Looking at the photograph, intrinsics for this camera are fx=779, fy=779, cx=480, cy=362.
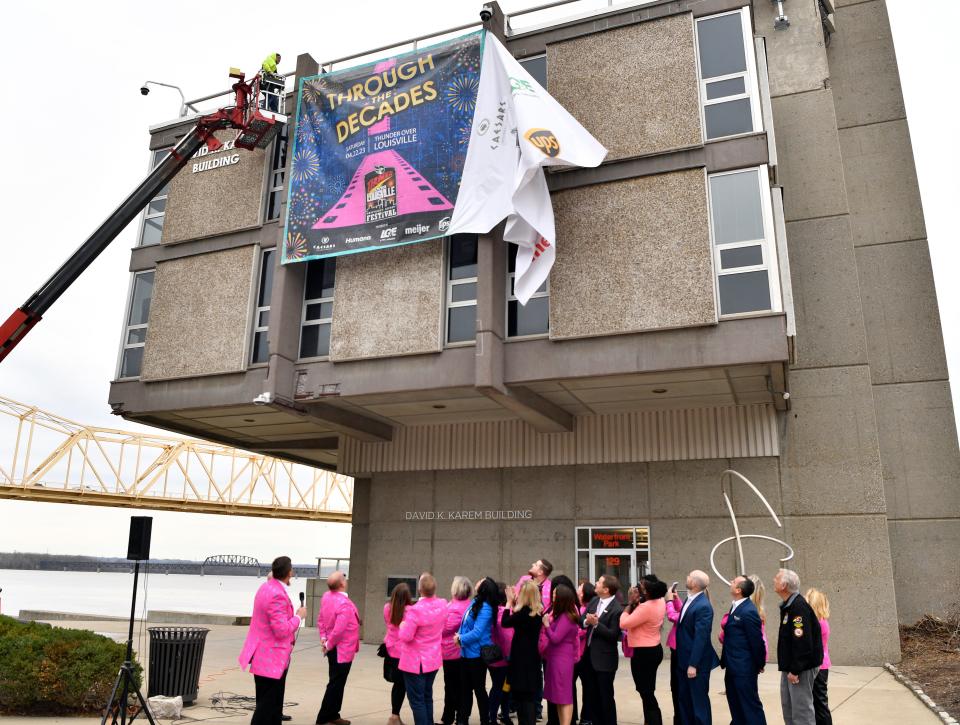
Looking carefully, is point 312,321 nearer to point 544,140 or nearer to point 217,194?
point 217,194

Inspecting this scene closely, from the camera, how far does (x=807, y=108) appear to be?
769 inches

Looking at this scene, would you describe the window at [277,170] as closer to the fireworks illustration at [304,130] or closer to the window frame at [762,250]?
the fireworks illustration at [304,130]

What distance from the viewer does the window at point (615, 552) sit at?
58.6ft

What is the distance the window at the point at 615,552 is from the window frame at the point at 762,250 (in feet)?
20.1

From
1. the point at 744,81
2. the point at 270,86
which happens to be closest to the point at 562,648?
the point at 744,81

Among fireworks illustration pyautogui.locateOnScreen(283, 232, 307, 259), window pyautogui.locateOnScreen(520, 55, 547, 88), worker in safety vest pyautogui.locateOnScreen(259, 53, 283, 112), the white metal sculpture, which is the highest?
worker in safety vest pyautogui.locateOnScreen(259, 53, 283, 112)

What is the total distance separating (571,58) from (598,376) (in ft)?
23.3

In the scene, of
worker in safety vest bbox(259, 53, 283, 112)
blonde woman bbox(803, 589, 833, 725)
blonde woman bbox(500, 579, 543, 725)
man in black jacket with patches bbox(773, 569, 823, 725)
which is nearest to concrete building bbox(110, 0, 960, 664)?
worker in safety vest bbox(259, 53, 283, 112)

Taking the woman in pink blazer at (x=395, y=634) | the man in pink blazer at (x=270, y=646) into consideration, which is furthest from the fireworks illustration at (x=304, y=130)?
the man in pink blazer at (x=270, y=646)

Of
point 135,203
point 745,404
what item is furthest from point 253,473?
point 745,404

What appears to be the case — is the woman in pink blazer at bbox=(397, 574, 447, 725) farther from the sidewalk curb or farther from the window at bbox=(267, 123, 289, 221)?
the window at bbox=(267, 123, 289, 221)

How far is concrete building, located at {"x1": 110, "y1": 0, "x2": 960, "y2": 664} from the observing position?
15.2m

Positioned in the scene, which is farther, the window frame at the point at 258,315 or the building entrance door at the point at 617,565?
the window frame at the point at 258,315

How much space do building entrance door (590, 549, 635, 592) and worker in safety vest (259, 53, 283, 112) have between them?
1371cm
